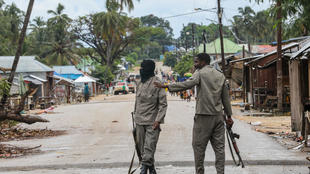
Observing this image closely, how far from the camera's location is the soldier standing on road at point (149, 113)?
7.04 meters

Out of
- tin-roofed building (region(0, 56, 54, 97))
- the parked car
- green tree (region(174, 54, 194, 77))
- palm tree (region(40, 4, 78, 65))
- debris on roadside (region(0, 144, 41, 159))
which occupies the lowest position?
debris on roadside (region(0, 144, 41, 159))

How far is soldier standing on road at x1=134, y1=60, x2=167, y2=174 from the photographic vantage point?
7.04 m

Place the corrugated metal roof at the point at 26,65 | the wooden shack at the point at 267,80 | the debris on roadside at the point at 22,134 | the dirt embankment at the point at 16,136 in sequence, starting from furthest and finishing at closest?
the corrugated metal roof at the point at 26,65 < the wooden shack at the point at 267,80 < the debris on roadside at the point at 22,134 < the dirt embankment at the point at 16,136

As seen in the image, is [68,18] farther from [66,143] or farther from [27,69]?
[66,143]

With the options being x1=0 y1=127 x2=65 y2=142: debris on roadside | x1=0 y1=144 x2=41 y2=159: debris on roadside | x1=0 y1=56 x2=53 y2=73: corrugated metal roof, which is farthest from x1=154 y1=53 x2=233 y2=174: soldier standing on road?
x1=0 y1=56 x2=53 y2=73: corrugated metal roof

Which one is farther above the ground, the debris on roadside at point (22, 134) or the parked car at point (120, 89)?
the parked car at point (120, 89)

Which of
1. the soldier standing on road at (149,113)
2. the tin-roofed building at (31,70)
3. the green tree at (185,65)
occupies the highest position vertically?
the green tree at (185,65)

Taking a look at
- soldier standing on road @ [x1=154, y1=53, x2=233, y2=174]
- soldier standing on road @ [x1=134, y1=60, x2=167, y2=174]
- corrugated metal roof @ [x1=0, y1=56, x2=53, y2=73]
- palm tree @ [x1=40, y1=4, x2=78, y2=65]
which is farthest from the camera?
palm tree @ [x1=40, y1=4, x2=78, y2=65]

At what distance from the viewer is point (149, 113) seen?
281 inches

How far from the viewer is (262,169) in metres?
8.08

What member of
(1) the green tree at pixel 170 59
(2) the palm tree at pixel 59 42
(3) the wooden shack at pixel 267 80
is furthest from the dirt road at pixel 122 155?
(1) the green tree at pixel 170 59

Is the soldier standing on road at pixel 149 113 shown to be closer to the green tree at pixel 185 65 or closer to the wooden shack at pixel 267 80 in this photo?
the wooden shack at pixel 267 80

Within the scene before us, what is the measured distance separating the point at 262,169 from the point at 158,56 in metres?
167

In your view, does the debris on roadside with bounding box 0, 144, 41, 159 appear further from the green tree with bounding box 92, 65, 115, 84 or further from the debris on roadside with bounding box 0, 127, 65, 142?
the green tree with bounding box 92, 65, 115, 84
